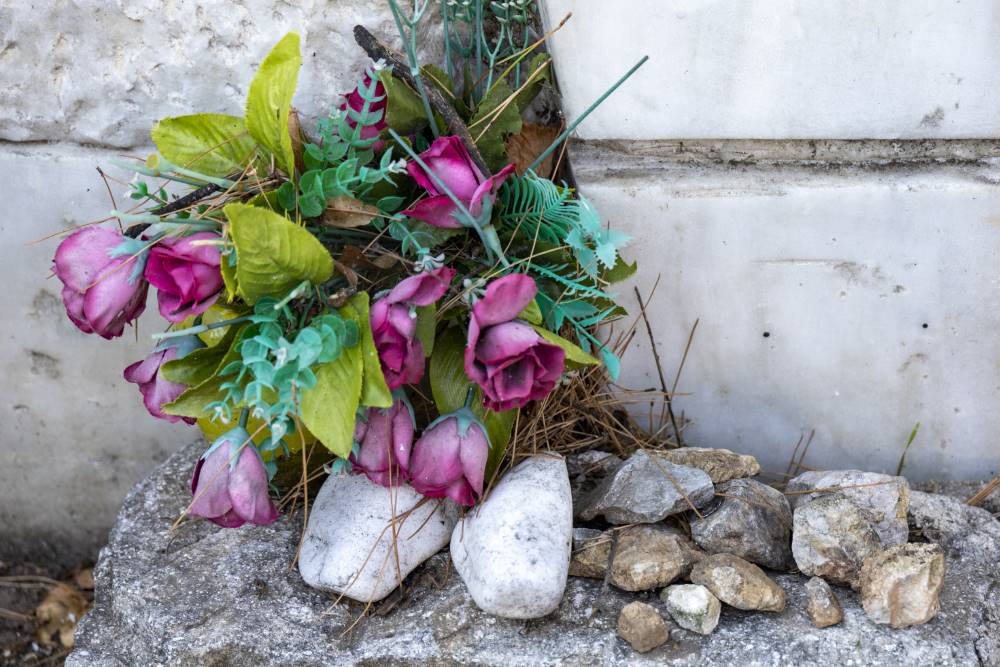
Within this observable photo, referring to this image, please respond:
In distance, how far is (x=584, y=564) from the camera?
0.94 m

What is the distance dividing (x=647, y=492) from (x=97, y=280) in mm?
535

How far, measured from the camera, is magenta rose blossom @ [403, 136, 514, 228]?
0.82 m

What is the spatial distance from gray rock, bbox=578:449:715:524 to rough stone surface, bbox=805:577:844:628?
134mm

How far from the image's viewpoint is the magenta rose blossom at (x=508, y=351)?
762 mm

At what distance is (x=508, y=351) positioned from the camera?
0.76m

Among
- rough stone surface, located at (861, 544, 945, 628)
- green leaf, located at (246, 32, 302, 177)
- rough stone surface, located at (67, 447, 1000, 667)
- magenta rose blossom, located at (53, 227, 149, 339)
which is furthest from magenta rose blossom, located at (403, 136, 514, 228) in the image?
rough stone surface, located at (861, 544, 945, 628)

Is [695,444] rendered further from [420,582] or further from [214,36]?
[214,36]

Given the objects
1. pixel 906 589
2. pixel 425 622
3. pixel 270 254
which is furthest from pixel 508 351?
pixel 906 589

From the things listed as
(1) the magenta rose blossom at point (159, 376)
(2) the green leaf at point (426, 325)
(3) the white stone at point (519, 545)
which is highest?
(2) the green leaf at point (426, 325)

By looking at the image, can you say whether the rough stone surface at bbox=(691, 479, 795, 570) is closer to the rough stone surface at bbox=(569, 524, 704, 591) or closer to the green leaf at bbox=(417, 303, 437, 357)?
the rough stone surface at bbox=(569, 524, 704, 591)

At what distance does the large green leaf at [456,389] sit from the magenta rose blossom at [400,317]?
0.12 meters

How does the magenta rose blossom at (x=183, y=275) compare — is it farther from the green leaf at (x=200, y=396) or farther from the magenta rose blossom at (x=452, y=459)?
the magenta rose blossom at (x=452, y=459)

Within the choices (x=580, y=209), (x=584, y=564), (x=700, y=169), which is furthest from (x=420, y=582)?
(x=700, y=169)

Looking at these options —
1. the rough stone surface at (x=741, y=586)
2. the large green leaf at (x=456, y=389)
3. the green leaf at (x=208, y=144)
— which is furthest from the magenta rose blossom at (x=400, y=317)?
the rough stone surface at (x=741, y=586)
